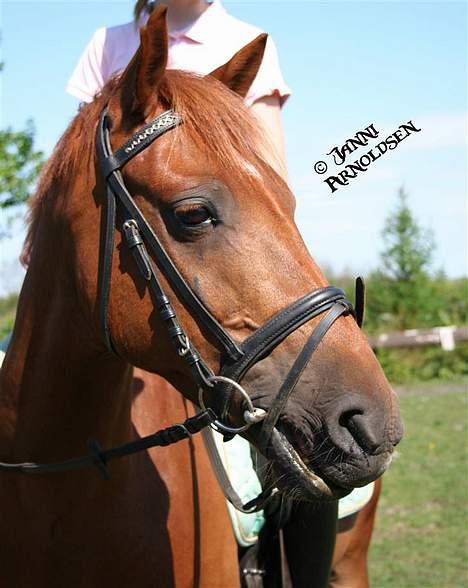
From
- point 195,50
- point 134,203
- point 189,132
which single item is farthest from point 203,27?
point 134,203

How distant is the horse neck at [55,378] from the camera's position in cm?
275

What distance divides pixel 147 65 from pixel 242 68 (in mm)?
490

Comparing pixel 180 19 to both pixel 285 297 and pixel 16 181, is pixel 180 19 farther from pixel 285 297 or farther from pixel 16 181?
pixel 16 181

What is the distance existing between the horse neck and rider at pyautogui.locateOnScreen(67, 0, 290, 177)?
986 mm

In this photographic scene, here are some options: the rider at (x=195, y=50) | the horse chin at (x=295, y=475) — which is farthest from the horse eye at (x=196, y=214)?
the rider at (x=195, y=50)

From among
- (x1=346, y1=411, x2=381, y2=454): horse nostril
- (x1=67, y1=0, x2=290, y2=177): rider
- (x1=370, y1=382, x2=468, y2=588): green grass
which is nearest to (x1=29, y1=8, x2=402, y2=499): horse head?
(x1=346, y1=411, x2=381, y2=454): horse nostril

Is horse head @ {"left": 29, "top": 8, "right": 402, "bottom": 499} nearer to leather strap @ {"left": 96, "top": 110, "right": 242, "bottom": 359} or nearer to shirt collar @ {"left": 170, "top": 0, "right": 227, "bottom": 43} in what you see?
leather strap @ {"left": 96, "top": 110, "right": 242, "bottom": 359}

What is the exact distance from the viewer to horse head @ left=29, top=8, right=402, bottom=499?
2.24m

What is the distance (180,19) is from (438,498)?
7.14m

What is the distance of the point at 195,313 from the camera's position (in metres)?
2.38

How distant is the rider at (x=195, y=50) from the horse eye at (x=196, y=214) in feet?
3.49

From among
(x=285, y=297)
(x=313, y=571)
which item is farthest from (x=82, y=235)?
(x=313, y=571)

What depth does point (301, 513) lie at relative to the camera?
12.1ft

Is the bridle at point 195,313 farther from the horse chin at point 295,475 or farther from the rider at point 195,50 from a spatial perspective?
the rider at point 195,50
